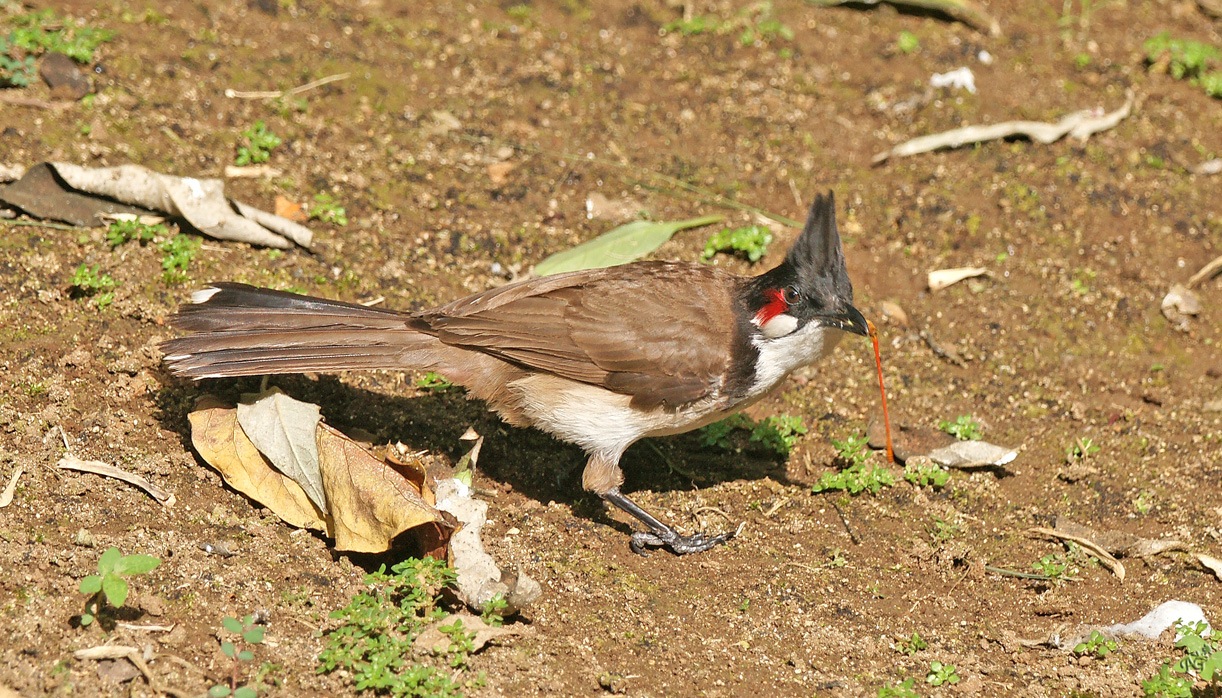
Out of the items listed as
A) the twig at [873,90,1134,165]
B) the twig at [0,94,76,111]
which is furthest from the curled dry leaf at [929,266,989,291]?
the twig at [0,94,76,111]

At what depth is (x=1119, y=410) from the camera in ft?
18.2

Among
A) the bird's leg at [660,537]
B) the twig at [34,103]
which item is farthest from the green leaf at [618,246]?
the twig at [34,103]

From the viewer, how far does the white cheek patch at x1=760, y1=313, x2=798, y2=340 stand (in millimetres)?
4566

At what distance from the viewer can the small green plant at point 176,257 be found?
5.09m

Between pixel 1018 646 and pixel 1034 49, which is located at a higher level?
pixel 1034 49

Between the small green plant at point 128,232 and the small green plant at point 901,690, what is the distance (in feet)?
12.4

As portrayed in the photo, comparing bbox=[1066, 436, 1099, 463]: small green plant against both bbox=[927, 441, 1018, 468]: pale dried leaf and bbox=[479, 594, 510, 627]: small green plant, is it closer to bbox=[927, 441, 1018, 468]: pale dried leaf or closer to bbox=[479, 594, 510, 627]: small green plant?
bbox=[927, 441, 1018, 468]: pale dried leaf

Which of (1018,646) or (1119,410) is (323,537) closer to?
(1018,646)

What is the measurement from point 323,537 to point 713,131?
3.67 meters

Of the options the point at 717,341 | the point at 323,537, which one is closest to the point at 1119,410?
the point at 717,341

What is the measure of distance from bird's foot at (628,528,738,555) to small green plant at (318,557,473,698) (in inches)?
36.8

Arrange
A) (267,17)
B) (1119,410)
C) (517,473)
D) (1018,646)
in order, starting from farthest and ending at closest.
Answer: (267,17) < (1119,410) < (517,473) < (1018,646)

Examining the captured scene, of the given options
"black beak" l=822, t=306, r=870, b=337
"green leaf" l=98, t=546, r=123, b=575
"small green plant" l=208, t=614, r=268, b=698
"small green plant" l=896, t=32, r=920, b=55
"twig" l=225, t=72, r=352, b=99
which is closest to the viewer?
"small green plant" l=208, t=614, r=268, b=698

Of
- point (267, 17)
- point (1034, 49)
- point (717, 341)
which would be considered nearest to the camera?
point (717, 341)
